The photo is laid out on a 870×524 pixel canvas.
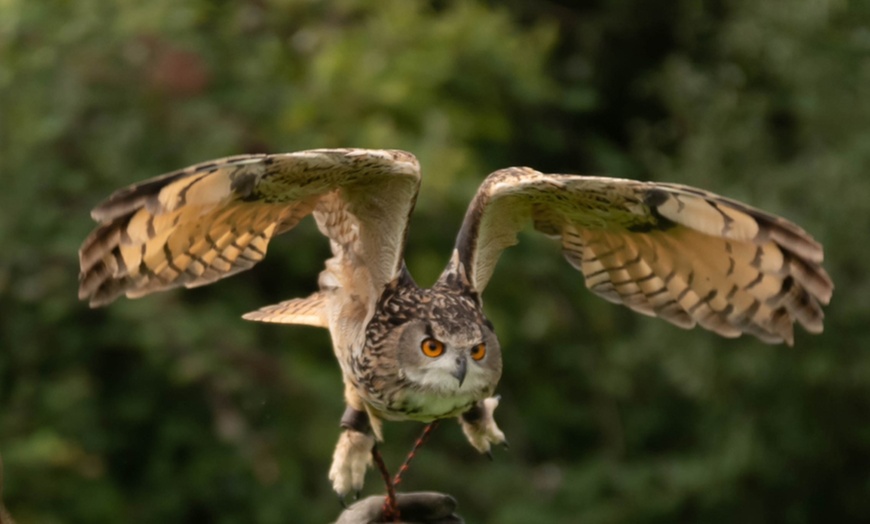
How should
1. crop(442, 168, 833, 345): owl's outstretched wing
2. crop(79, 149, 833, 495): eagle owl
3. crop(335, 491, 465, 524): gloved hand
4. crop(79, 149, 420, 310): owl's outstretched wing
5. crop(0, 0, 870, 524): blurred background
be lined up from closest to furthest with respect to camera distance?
crop(79, 149, 420, 310): owl's outstretched wing
crop(79, 149, 833, 495): eagle owl
crop(442, 168, 833, 345): owl's outstretched wing
crop(335, 491, 465, 524): gloved hand
crop(0, 0, 870, 524): blurred background

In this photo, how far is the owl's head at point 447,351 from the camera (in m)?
3.98

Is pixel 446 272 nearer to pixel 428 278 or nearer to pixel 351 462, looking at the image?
pixel 351 462

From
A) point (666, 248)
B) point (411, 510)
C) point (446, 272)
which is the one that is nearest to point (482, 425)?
point (411, 510)

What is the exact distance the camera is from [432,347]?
4.02 metres

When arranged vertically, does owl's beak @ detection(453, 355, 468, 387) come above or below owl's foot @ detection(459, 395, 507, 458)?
above

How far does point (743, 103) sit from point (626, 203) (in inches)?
266

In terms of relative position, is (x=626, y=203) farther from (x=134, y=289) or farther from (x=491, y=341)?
(x=134, y=289)

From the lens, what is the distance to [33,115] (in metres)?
8.70

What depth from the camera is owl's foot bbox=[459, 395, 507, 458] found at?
14.5 ft

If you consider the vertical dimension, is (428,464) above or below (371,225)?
below

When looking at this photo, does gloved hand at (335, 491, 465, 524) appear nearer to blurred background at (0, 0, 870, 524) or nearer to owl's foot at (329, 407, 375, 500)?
owl's foot at (329, 407, 375, 500)

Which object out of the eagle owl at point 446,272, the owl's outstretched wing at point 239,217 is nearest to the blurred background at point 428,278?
the eagle owl at point 446,272

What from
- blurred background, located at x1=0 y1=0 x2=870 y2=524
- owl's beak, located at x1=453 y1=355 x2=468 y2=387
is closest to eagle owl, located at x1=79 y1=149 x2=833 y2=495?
owl's beak, located at x1=453 y1=355 x2=468 y2=387

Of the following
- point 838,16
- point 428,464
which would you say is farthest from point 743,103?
point 428,464
